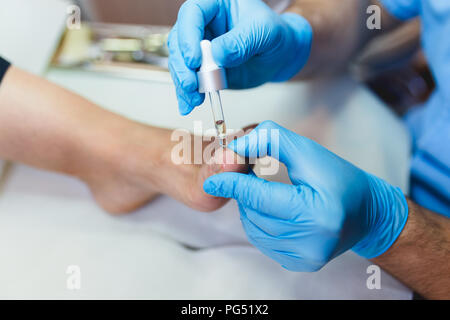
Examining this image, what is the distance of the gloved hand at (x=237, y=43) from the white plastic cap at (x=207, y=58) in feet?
0.04

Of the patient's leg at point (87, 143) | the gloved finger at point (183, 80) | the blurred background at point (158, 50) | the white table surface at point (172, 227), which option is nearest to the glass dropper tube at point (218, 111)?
the gloved finger at point (183, 80)

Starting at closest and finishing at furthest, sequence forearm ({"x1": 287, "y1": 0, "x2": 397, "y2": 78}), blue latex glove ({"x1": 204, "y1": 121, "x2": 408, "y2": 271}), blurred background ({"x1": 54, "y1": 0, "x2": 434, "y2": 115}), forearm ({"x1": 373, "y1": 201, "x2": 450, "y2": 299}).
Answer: blue latex glove ({"x1": 204, "y1": 121, "x2": 408, "y2": 271})
forearm ({"x1": 373, "y1": 201, "x2": 450, "y2": 299})
forearm ({"x1": 287, "y1": 0, "x2": 397, "y2": 78})
blurred background ({"x1": 54, "y1": 0, "x2": 434, "y2": 115})

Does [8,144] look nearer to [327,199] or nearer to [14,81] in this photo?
[14,81]

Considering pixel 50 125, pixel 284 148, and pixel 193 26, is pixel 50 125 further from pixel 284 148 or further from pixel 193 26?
pixel 284 148

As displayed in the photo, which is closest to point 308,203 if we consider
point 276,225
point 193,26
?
point 276,225

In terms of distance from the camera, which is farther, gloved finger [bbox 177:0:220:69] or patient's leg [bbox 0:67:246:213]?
patient's leg [bbox 0:67:246:213]

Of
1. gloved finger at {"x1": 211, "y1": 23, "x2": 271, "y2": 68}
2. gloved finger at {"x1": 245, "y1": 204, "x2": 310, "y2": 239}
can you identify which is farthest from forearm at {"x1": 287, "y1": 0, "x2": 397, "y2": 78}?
gloved finger at {"x1": 245, "y1": 204, "x2": 310, "y2": 239}

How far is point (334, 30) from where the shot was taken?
93cm

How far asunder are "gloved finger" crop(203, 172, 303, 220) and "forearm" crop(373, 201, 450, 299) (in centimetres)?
25

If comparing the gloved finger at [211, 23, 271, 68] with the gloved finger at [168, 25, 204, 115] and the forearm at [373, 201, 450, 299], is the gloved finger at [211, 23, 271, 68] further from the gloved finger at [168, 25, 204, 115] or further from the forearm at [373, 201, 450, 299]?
the forearm at [373, 201, 450, 299]

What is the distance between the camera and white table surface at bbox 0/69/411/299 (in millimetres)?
703

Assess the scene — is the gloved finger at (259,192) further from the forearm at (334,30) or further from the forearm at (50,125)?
the forearm at (334,30)

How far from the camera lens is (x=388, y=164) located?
867 millimetres

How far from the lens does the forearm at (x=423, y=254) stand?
24.3 inches
